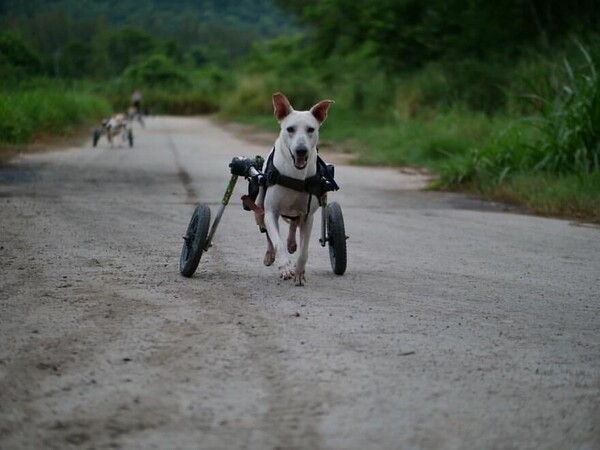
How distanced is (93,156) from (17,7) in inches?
986

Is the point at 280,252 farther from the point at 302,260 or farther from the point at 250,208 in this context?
the point at 250,208

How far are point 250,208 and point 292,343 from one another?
2.16 m

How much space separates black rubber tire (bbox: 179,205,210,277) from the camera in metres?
6.88

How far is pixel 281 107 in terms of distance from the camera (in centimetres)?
705

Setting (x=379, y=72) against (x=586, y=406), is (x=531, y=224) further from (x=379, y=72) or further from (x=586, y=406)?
(x=379, y=72)

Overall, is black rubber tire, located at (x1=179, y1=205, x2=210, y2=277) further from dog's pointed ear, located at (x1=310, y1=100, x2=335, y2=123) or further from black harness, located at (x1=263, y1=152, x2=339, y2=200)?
dog's pointed ear, located at (x1=310, y1=100, x2=335, y2=123)

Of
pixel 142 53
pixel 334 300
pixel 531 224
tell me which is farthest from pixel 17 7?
pixel 334 300

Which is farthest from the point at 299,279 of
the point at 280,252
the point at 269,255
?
the point at 269,255

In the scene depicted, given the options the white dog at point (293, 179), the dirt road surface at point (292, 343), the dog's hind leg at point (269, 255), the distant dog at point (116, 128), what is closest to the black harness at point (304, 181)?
the white dog at point (293, 179)

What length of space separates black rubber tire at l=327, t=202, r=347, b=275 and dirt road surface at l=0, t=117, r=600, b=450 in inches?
4.9

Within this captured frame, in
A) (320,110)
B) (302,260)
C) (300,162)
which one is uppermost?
A: (320,110)

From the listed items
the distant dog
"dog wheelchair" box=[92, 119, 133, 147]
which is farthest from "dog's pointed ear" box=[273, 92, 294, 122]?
the distant dog

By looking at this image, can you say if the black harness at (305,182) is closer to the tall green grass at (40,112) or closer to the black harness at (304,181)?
the black harness at (304,181)

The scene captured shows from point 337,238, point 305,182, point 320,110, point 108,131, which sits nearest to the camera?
point 305,182
